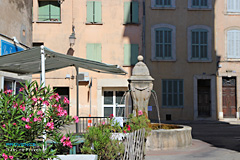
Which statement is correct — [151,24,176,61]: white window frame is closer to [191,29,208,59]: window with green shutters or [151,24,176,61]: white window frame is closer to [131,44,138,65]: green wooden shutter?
[131,44,138,65]: green wooden shutter

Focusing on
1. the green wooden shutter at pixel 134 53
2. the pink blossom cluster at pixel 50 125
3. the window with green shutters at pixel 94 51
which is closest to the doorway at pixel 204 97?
the green wooden shutter at pixel 134 53

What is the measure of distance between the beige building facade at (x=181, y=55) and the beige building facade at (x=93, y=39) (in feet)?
3.74

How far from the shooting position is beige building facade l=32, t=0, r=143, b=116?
72.6ft

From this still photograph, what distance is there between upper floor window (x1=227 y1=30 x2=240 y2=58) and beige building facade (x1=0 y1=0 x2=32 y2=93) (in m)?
13.8

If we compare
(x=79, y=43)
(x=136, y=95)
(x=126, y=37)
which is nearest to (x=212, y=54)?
(x=126, y=37)

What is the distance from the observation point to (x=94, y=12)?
2245 cm

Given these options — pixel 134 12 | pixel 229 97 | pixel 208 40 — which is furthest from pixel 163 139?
pixel 208 40

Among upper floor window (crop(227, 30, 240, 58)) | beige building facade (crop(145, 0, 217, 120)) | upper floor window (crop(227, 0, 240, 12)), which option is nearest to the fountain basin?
beige building facade (crop(145, 0, 217, 120))

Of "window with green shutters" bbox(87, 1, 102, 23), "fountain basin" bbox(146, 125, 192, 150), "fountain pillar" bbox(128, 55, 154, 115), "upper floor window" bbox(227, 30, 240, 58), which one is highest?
"window with green shutters" bbox(87, 1, 102, 23)

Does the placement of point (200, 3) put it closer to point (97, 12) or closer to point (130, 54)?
point (130, 54)

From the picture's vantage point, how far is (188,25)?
22984 millimetres

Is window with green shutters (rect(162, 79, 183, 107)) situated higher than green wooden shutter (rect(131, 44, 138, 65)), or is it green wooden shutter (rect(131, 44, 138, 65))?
green wooden shutter (rect(131, 44, 138, 65))

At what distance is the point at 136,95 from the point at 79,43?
1143 centimetres

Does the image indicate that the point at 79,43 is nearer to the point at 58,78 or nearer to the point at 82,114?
the point at 58,78
